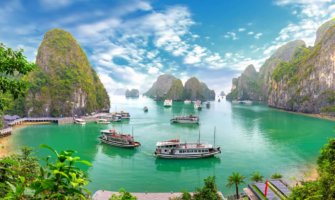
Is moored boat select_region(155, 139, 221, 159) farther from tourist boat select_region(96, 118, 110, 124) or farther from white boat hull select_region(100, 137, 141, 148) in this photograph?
tourist boat select_region(96, 118, 110, 124)

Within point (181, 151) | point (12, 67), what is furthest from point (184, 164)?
point (12, 67)

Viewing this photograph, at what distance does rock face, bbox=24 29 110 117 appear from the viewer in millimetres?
128625

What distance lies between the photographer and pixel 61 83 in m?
138

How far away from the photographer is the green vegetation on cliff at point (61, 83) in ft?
422

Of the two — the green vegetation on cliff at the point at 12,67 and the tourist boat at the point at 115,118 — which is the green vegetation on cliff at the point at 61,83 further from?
the green vegetation on cliff at the point at 12,67

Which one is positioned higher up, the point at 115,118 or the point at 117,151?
the point at 115,118

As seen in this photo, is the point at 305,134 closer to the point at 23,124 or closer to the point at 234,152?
the point at 234,152

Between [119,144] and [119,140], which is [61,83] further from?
[119,144]

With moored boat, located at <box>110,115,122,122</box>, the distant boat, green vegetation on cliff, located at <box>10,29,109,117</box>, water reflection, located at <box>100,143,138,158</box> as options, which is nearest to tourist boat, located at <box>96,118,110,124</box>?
moored boat, located at <box>110,115,122,122</box>

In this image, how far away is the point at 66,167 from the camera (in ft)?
18.0

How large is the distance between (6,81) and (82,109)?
14046 centimetres

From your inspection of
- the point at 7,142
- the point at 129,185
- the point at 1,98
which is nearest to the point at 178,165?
the point at 129,185

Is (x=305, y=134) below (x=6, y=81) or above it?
below

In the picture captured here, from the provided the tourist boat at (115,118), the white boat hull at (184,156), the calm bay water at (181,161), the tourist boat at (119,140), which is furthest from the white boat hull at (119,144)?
the tourist boat at (115,118)
